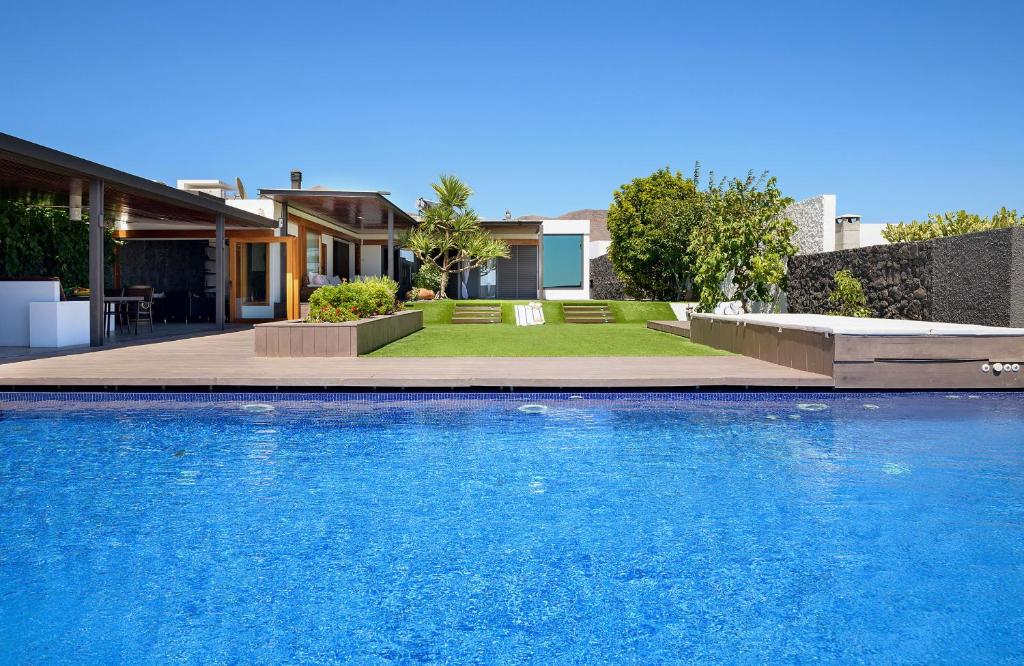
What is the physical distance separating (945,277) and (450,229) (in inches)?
533

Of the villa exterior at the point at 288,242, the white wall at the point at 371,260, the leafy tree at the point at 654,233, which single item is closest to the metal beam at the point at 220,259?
the villa exterior at the point at 288,242

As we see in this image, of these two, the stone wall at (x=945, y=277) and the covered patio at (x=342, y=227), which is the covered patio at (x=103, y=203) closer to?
the covered patio at (x=342, y=227)

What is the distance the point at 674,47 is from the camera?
61.2 feet

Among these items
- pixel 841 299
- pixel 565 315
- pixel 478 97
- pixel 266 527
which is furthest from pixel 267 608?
pixel 478 97

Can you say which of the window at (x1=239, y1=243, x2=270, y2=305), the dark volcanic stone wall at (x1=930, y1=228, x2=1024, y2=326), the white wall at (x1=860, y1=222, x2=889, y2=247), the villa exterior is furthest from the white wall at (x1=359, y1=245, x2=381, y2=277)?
the dark volcanic stone wall at (x1=930, y1=228, x2=1024, y2=326)

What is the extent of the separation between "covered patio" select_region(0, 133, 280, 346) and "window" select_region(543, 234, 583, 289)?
1060 cm

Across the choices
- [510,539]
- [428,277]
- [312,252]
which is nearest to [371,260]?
[312,252]

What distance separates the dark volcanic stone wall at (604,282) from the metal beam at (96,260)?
19376 mm

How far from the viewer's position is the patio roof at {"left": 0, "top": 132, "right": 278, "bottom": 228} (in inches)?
351

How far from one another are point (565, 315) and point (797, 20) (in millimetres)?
9482

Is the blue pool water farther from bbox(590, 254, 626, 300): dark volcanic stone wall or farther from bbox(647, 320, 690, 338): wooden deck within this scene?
bbox(590, 254, 626, 300): dark volcanic stone wall

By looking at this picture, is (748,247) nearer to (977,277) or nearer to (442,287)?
(977,277)

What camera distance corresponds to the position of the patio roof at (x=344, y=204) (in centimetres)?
1627

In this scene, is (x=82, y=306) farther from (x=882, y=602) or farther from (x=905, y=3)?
(x=905, y=3)
